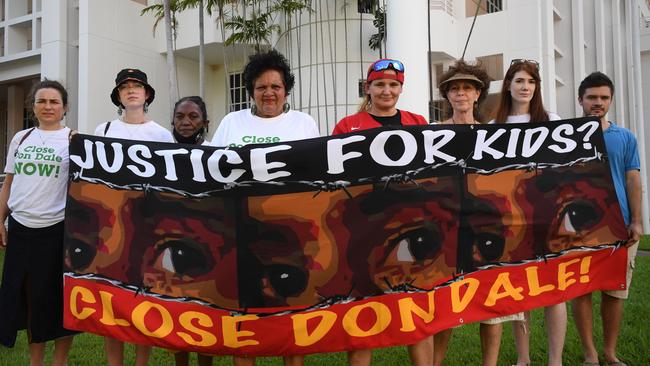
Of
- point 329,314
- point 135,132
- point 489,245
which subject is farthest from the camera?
point 135,132

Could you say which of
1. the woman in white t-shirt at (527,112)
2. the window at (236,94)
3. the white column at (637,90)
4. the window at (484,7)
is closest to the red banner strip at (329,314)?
the woman in white t-shirt at (527,112)

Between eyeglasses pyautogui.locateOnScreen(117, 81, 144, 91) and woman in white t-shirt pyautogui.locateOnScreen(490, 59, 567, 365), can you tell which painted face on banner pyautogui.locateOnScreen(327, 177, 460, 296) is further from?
eyeglasses pyautogui.locateOnScreen(117, 81, 144, 91)

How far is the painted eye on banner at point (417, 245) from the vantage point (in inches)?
131

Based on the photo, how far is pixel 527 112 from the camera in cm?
392

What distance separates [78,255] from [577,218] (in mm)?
3209

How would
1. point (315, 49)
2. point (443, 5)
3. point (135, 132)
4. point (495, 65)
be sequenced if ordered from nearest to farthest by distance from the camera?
point (135, 132)
point (315, 49)
point (443, 5)
point (495, 65)

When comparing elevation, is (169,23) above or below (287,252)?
above

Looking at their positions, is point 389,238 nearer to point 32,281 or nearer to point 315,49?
point 32,281

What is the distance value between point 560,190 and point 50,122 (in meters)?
3.40

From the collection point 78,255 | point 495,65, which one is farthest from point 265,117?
point 495,65

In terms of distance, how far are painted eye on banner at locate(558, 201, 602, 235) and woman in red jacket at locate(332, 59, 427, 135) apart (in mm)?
1111

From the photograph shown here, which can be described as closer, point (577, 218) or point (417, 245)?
point (417, 245)

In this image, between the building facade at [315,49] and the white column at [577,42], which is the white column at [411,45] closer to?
the building facade at [315,49]

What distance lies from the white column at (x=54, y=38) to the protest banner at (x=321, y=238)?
17.8 metres
